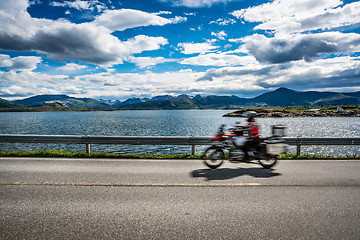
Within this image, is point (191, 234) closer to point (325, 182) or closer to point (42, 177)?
point (325, 182)

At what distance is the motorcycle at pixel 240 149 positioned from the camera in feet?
25.1

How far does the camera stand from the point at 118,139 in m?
11.0

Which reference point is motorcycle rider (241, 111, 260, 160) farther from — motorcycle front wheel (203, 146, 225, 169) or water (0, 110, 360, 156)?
water (0, 110, 360, 156)

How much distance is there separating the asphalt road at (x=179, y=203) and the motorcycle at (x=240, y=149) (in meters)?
0.48

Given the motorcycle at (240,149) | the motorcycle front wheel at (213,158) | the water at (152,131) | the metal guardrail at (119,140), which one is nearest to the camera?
the motorcycle at (240,149)

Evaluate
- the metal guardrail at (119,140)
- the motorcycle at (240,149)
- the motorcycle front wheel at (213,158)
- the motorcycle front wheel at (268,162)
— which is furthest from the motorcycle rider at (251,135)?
the metal guardrail at (119,140)

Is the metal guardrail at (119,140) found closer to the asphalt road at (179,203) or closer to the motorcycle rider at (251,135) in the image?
the motorcycle rider at (251,135)

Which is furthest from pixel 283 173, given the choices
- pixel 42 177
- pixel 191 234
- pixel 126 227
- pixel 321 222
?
pixel 42 177

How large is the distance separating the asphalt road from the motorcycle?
480mm

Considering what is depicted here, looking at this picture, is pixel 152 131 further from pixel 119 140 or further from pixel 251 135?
pixel 251 135

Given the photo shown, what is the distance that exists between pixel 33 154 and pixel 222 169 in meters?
Answer: 8.95

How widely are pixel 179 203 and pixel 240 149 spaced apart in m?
3.95

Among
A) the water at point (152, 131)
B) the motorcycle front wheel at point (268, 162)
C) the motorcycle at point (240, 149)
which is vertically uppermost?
the motorcycle at point (240, 149)

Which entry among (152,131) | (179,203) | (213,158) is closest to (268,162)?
(213,158)
